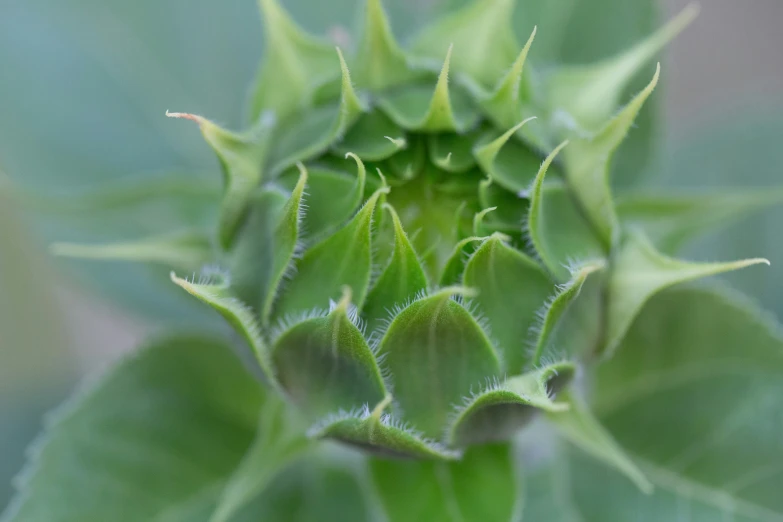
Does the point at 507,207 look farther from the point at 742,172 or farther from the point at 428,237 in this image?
the point at 742,172

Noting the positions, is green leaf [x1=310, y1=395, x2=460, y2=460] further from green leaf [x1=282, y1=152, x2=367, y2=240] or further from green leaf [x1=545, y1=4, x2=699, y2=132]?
green leaf [x1=545, y1=4, x2=699, y2=132]

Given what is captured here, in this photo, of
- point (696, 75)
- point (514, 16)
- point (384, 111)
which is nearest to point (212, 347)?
point (384, 111)

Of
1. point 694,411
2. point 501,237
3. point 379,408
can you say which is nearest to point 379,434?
point 379,408

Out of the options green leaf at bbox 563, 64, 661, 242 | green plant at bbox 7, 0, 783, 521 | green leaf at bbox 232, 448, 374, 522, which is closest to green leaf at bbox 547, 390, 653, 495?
green plant at bbox 7, 0, 783, 521

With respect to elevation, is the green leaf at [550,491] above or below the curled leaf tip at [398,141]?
below

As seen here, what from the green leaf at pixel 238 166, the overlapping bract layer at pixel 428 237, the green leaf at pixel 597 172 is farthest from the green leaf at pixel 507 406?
the green leaf at pixel 238 166

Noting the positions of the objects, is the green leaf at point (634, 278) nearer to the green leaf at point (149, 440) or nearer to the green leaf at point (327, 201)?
the green leaf at point (327, 201)

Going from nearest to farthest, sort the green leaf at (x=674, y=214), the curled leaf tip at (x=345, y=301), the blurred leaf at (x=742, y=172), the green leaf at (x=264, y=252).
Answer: the curled leaf tip at (x=345, y=301) < the green leaf at (x=264, y=252) < the green leaf at (x=674, y=214) < the blurred leaf at (x=742, y=172)

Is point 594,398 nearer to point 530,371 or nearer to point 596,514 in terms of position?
point 596,514
